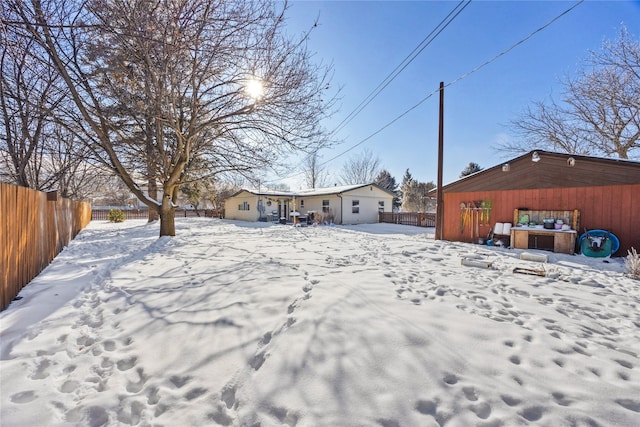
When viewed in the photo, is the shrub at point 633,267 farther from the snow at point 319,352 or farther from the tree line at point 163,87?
the tree line at point 163,87

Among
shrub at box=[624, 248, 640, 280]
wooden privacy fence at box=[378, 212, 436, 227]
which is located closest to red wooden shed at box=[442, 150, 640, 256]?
shrub at box=[624, 248, 640, 280]

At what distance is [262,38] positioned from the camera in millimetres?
5340

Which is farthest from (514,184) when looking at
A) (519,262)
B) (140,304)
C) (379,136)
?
(140,304)

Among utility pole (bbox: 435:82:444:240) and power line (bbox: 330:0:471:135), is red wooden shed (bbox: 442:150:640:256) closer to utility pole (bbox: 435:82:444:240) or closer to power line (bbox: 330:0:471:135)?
utility pole (bbox: 435:82:444:240)

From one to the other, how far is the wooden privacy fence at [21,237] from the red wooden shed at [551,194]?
10374 mm

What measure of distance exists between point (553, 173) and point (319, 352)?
8529mm

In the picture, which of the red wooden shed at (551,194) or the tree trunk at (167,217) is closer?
the red wooden shed at (551,194)

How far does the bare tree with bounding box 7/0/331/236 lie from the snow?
3.42 meters

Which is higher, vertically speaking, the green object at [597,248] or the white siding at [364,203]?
the white siding at [364,203]

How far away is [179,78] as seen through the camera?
234 inches

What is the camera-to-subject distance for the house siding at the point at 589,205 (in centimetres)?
615

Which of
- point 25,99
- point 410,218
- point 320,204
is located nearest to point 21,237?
point 25,99

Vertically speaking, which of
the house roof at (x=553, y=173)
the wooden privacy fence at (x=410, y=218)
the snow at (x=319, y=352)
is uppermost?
the house roof at (x=553, y=173)

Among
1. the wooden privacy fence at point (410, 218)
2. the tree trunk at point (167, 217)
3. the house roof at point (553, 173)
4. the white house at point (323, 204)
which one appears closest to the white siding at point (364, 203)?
the white house at point (323, 204)
